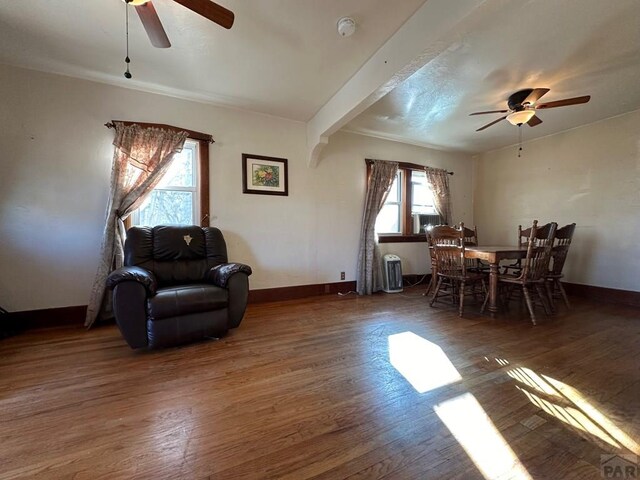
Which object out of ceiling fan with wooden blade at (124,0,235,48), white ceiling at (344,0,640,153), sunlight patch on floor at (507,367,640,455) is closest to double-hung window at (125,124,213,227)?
ceiling fan with wooden blade at (124,0,235,48)

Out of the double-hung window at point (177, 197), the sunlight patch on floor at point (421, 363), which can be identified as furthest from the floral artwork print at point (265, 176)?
the sunlight patch on floor at point (421, 363)

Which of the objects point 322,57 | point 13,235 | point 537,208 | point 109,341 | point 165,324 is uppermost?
point 322,57

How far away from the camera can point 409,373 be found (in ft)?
5.78

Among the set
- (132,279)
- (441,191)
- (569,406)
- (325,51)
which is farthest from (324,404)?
(441,191)

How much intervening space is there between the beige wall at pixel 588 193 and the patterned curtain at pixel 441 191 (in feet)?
3.46

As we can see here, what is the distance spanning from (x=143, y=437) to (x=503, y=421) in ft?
5.68

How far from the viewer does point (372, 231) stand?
13.4 ft

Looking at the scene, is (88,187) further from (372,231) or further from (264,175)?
(372,231)

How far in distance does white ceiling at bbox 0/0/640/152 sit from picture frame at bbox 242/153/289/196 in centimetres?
65

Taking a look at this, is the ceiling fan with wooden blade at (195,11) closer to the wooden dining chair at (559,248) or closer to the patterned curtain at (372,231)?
the patterned curtain at (372,231)

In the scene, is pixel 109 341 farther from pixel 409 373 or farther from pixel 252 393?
pixel 409 373

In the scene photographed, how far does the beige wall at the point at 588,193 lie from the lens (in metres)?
3.49

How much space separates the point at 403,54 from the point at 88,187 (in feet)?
10.7

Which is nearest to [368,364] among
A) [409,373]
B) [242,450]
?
[409,373]
